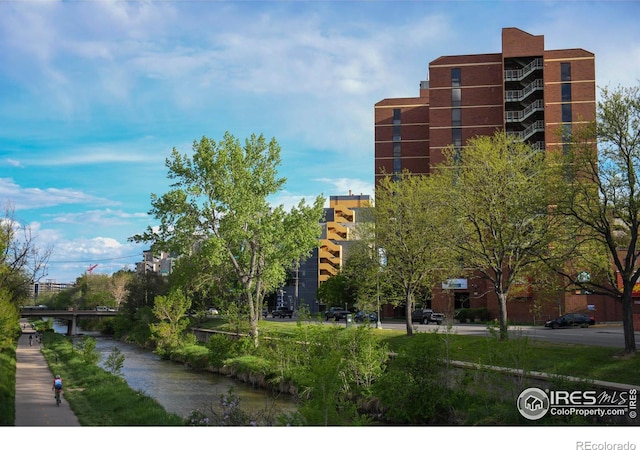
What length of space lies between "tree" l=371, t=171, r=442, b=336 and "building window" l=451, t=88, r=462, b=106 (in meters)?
40.4

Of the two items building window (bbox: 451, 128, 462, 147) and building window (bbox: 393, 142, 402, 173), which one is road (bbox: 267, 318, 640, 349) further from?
building window (bbox: 393, 142, 402, 173)

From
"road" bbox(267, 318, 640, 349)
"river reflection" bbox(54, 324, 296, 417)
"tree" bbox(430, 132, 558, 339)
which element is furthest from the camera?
"road" bbox(267, 318, 640, 349)

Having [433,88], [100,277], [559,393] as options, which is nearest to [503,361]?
[559,393]

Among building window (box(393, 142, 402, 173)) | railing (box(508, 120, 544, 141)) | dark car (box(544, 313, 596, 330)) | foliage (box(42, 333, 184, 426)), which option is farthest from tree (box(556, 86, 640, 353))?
building window (box(393, 142, 402, 173))

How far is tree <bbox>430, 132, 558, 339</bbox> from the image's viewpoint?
103 feet

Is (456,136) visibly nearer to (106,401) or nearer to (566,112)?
(566,112)

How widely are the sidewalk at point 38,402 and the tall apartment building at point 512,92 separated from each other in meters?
46.1

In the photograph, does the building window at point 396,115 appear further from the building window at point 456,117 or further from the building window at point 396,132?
the building window at point 456,117

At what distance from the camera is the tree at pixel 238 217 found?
4250 centimetres

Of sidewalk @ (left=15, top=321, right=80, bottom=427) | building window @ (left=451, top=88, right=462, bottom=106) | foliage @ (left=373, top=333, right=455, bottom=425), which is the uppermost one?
building window @ (left=451, top=88, right=462, bottom=106)

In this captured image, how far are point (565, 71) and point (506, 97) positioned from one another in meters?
7.36

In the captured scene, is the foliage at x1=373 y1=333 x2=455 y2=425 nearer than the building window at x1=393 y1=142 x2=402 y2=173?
Yes

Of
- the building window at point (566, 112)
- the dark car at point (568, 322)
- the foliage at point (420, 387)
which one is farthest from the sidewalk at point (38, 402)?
the building window at point (566, 112)

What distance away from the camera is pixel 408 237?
138 ft
